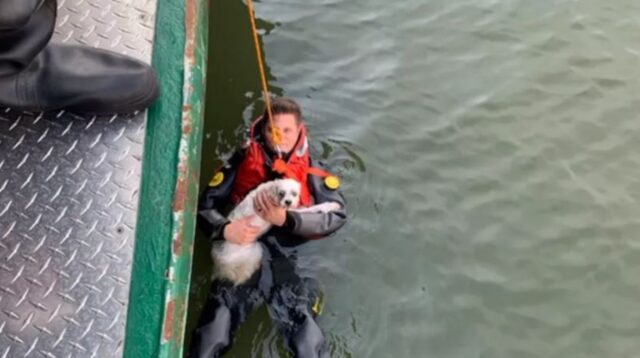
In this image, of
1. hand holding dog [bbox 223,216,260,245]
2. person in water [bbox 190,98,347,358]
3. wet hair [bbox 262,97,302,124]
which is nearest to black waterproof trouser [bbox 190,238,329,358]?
person in water [bbox 190,98,347,358]

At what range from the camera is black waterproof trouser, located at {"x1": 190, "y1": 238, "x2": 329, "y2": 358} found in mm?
3867

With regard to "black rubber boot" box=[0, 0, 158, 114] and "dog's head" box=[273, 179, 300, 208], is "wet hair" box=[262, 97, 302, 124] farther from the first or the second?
"black rubber boot" box=[0, 0, 158, 114]

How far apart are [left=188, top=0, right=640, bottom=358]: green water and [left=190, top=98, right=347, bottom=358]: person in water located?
146 millimetres

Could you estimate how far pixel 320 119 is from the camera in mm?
5215

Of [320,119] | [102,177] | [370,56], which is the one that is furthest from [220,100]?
[102,177]

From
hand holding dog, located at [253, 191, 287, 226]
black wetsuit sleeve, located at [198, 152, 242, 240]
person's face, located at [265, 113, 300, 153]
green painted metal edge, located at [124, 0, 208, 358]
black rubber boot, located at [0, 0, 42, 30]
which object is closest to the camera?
black rubber boot, located at [0, 0, 42, 30]

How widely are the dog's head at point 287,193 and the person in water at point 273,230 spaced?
0.04 meters

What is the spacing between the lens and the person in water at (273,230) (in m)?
3.91

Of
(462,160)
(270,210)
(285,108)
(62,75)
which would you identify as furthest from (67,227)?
(462,160)

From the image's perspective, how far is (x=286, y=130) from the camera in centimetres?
418

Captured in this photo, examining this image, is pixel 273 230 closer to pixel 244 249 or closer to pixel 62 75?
pixel 244 249

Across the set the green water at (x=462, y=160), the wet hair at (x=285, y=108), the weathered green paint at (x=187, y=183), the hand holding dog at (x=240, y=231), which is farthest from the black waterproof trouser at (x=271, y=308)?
the wet hair at (x=285, y=108)

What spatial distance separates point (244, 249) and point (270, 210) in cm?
29

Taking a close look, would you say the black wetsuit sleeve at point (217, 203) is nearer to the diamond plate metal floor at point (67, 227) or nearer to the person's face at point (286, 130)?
the person's face at point (286, 130)
